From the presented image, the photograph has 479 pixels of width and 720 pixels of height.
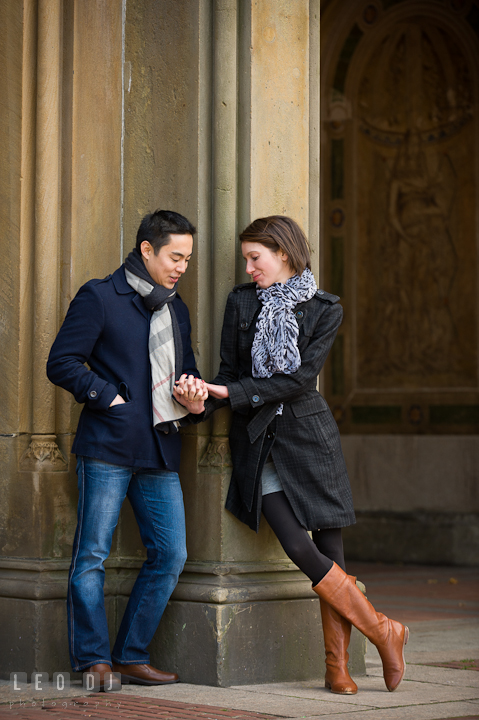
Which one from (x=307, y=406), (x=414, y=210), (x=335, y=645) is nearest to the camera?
(x=335, y=645)

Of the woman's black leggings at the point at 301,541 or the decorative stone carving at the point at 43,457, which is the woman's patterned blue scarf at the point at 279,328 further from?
the decorative stone carving at the point at 43,457

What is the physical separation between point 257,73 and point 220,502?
71.6 inches

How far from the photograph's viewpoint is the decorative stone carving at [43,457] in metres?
4.67

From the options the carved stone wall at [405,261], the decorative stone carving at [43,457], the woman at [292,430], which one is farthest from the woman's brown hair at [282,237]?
the carved stone wall at [405,261]

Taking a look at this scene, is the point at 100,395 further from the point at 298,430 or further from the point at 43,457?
the point at 298,430

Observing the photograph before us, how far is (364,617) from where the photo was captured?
166 inches

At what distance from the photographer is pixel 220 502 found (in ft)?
14.8

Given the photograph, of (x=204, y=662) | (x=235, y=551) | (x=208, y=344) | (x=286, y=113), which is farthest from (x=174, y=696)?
(x=286, y=113)

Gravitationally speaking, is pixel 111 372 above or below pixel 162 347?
below

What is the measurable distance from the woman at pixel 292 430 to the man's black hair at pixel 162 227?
0.25 metres

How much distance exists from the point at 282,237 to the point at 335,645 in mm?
1629

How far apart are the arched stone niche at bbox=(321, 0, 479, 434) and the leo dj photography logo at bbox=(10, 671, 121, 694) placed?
598cm

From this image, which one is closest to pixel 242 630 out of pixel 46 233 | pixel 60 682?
pixel 60 682

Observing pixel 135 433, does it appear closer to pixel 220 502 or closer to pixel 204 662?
pixel 220 502
